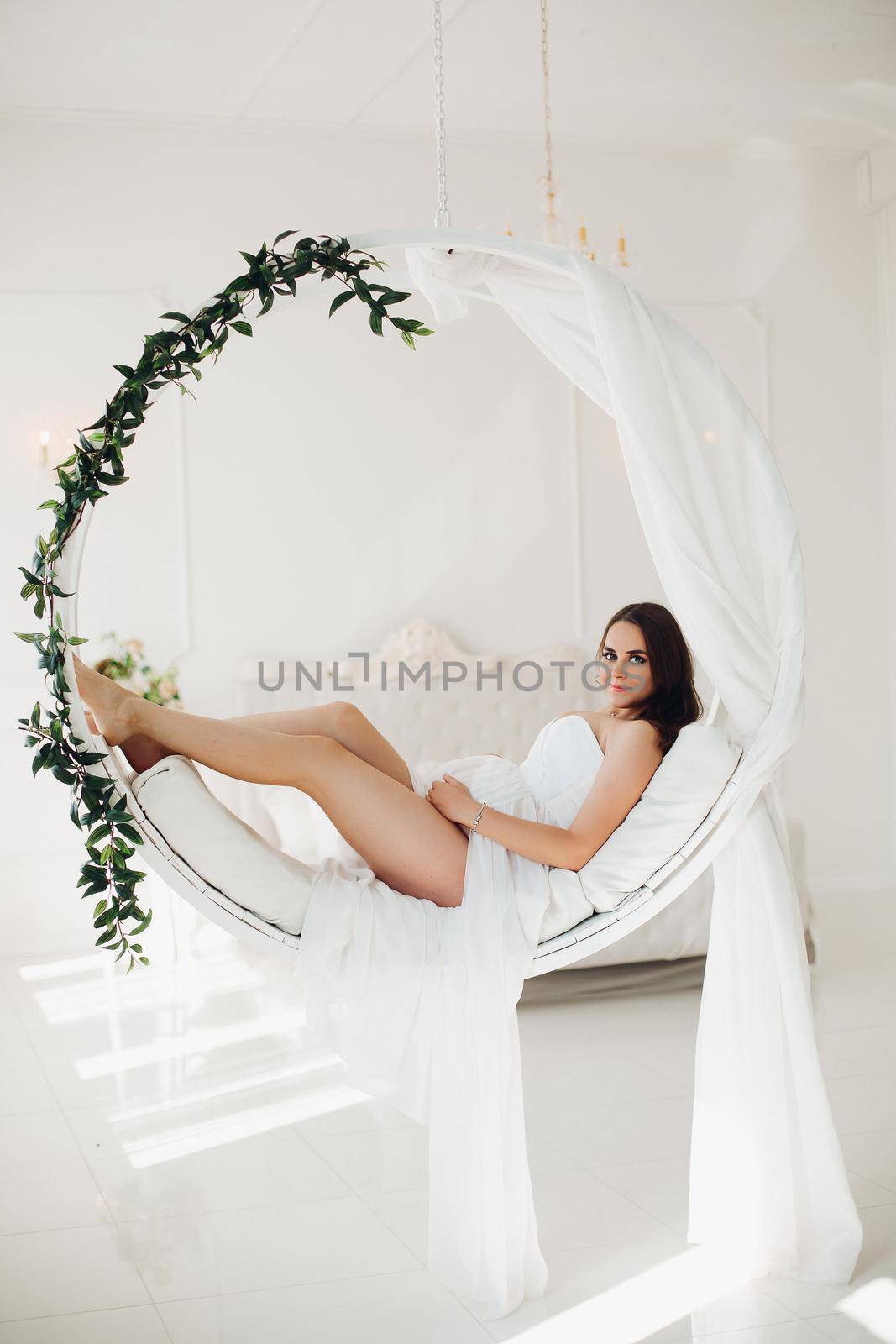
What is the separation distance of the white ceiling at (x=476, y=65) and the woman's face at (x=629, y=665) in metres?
3.00

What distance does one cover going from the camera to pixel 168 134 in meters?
5.64

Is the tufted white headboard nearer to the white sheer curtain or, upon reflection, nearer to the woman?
the woman

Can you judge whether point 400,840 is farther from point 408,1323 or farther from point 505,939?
point 408,1323

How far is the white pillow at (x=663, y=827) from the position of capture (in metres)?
2.48

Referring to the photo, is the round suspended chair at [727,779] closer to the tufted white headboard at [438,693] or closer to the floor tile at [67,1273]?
the floor tile at [67,1273]

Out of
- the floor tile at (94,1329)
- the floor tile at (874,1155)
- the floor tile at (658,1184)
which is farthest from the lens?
the floor tile at (874,1155)

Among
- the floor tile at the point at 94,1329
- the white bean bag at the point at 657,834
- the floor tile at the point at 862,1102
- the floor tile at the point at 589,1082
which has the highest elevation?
the white bean bag at the point at 657,834

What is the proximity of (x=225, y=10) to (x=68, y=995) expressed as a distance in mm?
3666

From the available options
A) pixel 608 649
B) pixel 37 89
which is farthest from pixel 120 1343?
pixel 37 89

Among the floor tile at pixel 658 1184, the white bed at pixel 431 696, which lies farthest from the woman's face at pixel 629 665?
the white bed at pixel 431 696

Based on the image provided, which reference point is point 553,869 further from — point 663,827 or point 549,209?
point 549,209

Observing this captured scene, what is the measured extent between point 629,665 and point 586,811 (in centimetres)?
44

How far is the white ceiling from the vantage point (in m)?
4.75

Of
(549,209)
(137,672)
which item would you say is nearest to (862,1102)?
(549,209)
